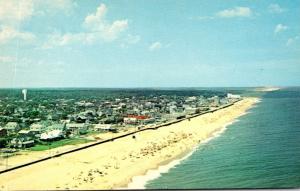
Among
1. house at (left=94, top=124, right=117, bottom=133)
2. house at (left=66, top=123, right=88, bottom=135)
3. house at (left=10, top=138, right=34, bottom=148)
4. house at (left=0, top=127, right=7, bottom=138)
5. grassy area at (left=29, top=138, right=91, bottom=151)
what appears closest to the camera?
house at (left=0, top=127, right=7, bottom=138)

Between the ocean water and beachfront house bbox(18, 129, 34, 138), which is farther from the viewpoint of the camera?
beachfront house bbox(18, 129, 34, 138)

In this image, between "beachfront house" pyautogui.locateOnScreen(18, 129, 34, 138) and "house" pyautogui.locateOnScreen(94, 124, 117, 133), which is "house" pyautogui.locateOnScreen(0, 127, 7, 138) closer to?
"beachfront house" pyautogui.locateOnScreen(18, 129, 34, 138)

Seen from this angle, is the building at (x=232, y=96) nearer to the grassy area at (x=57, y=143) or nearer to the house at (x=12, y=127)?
the grassy area at (x=57, y=143)

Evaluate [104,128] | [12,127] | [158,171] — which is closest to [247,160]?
[158,171]

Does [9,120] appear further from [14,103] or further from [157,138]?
[157,138]

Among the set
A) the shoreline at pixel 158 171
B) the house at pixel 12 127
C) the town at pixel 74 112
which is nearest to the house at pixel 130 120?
the town at pixel 74 112

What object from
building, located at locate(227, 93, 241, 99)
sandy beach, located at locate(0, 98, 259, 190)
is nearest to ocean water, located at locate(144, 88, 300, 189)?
sandy beach, located at locate(0, 98, 259, 190)

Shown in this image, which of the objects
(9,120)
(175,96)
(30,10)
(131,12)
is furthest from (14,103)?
(175,96)
